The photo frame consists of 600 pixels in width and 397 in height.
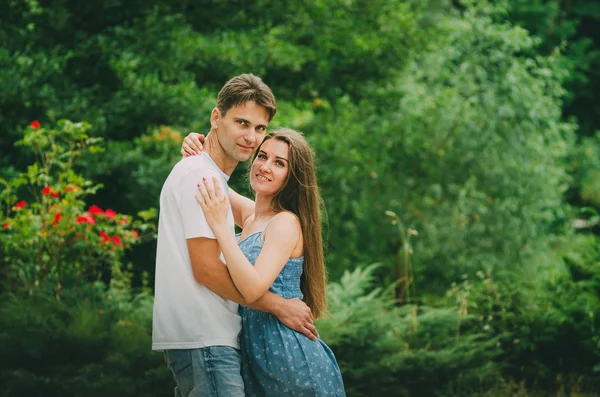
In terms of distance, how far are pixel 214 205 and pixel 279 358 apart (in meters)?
0.64

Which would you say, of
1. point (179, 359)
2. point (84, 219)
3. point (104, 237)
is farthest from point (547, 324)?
point (179, 359)

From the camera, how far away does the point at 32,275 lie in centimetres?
619

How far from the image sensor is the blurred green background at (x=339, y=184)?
583cm

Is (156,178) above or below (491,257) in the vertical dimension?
above

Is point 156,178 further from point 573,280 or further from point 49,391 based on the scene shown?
point 573,280

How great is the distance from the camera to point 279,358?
9.72 ft

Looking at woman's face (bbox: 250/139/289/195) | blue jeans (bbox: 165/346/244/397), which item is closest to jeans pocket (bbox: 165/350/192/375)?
blue jeans (bbox: 165/346/244/397)

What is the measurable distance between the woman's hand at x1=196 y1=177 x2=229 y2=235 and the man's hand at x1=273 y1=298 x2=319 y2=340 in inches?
17.0

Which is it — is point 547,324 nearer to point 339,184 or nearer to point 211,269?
point 339,184

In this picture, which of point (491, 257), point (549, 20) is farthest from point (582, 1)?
point (491, 257)

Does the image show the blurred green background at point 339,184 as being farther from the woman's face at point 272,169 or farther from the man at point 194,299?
the man at point 194,299

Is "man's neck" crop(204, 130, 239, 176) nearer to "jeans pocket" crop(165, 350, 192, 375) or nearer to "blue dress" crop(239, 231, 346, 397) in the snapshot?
"blue dress" crop(239, 231, 346, 397)

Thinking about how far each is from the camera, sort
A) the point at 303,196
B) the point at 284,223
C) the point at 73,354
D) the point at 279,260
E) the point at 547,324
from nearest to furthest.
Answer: the point at 279,260
the point at 284,223
the point at 303,196
the point at 73,354
the point at 547,324

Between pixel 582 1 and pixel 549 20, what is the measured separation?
2.93 metres
